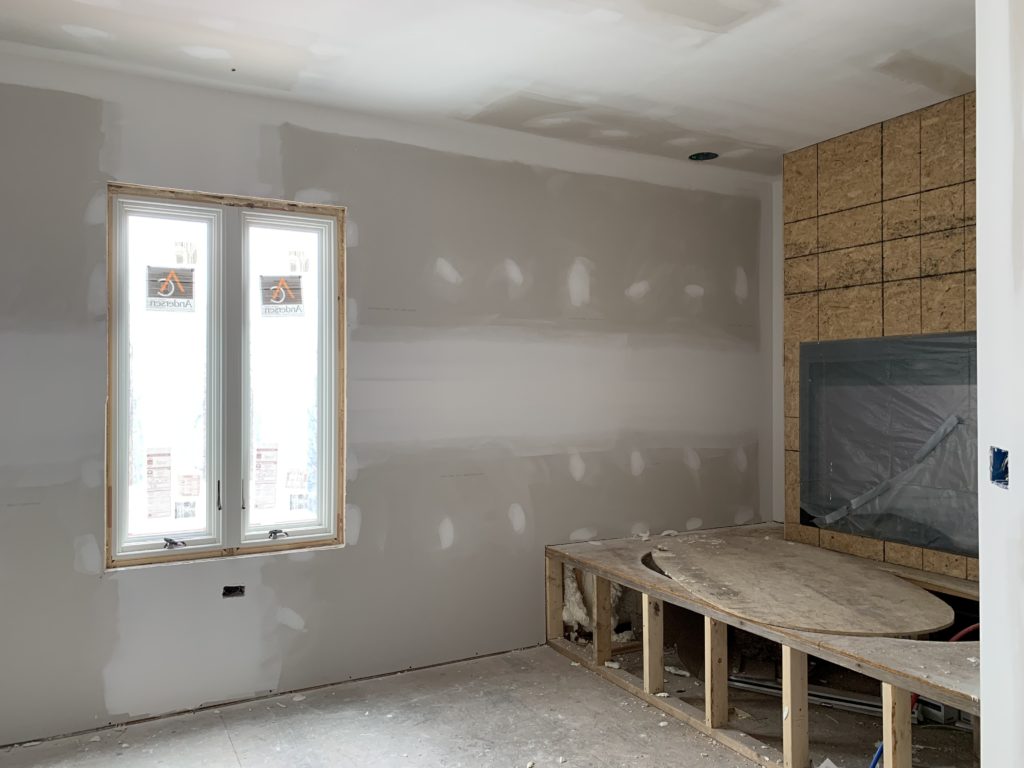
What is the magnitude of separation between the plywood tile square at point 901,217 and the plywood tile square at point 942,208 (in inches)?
1.3

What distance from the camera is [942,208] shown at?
365 cm

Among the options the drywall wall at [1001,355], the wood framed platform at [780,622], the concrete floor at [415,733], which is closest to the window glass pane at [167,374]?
the concrete floor at [415,733]

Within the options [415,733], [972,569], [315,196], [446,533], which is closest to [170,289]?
[315,196]

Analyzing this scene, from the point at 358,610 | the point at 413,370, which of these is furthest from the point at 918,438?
the point at 358,610

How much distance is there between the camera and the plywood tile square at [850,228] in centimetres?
401

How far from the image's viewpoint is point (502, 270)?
415cm

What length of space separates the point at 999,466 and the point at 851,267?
113 inches

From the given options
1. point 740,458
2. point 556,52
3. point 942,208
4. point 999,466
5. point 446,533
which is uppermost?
point 556,52

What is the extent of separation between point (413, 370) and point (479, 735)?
1.72 metres

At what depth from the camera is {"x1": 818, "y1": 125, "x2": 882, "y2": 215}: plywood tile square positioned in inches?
157

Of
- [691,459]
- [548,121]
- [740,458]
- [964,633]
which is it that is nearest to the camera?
[964,633]

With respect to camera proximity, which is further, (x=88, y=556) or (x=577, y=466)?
(x=577, y=466)

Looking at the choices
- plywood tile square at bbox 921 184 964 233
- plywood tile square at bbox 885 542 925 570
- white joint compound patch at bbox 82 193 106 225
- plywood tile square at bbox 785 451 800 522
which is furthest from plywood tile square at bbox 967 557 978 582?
white joint compound patch at bbox 82 193 106 225

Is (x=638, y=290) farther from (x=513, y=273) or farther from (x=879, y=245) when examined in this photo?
(x=879, y=245)
